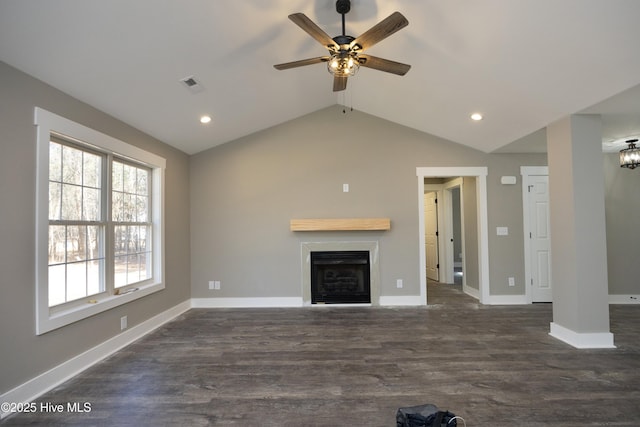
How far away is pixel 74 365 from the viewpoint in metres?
2.71

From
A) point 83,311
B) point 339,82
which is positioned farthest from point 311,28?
point 83,311

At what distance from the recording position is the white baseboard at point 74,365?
2227 millimetres

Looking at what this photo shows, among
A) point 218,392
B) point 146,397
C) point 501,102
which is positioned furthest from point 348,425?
point 501,102

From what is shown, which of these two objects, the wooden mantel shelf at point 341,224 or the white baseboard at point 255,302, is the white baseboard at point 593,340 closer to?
the wooden mantel shelf at point 341,224

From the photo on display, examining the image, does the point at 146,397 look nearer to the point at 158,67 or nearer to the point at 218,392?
the point at 218,392

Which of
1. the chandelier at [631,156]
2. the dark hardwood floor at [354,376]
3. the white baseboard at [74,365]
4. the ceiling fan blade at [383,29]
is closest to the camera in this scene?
the ceiling fan blade at [383,29]

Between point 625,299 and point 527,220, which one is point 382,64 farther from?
point 625,299

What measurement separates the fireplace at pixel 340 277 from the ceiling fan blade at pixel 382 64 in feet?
9.87

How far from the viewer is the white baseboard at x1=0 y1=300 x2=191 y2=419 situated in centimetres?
223

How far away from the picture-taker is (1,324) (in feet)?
6.94

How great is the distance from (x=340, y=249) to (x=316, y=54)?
2.79m

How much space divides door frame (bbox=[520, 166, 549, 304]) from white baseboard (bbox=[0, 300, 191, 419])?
17.6 feet

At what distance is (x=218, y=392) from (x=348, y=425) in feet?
3.37

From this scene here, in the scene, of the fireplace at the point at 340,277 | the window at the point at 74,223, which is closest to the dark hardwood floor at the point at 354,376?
the window at the point at 74,223
